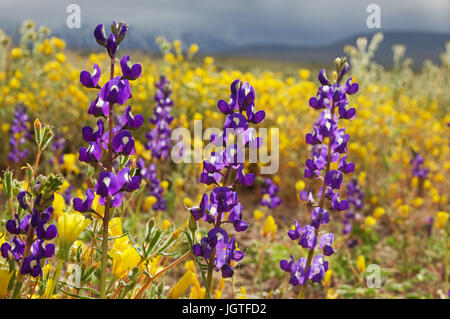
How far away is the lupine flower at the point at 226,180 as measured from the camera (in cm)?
133

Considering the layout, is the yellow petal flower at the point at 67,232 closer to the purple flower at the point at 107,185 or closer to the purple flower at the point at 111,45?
the purple flower at the point at 107,185

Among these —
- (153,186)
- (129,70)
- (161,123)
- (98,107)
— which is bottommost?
(153,186)

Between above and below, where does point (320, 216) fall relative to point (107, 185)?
below

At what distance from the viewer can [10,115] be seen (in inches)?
200

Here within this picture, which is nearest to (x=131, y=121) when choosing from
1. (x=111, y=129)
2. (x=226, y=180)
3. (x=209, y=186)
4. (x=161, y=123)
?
(x=111, y=129)

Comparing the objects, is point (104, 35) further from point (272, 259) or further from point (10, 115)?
point (10, 115)

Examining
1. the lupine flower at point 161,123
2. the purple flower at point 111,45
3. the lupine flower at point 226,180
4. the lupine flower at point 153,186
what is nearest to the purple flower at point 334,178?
the lupine flower at point 226,180

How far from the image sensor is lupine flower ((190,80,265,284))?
1331 millimetres

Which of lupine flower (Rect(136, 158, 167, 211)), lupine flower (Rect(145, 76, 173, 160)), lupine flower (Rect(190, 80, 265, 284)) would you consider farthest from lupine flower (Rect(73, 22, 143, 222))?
lupine flower (Rect(145, 76, 173, 160))

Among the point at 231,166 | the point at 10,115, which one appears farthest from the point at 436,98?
the point at 231,166

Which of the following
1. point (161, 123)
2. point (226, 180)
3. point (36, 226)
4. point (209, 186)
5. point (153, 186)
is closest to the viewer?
point (36, 226)

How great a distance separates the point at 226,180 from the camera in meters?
1.35

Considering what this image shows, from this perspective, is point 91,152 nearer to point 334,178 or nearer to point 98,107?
point 98,107

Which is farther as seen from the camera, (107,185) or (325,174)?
(325,174)
